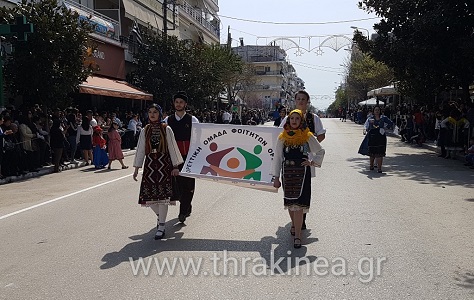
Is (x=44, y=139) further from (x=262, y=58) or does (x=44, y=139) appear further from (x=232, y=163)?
(x=262, y=58)

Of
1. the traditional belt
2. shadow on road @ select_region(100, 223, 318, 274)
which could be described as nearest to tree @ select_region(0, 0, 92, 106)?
shadow on road @ select_region(100, 223, 318, 274)

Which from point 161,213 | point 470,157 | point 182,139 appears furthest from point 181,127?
point 470,157

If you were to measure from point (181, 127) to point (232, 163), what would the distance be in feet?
3.11

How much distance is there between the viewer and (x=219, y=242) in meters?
6.56

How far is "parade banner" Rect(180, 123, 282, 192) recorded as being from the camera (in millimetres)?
7234

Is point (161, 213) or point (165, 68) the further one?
point (165, 68)

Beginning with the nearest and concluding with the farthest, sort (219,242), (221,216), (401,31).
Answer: (219,242)
(221,216)
(401,31)

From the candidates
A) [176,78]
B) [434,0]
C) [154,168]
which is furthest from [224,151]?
[176,78]

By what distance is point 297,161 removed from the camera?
20.8ft

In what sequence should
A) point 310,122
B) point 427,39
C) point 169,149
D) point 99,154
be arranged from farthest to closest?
point 427,39, point 99,154, point 310,122, point 169,149

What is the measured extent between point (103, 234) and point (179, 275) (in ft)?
7.24

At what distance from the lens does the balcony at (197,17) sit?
4456 centimetres

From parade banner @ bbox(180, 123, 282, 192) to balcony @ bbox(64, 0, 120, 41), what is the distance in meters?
18.4

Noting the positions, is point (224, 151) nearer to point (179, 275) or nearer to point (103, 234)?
point (103, 234)
